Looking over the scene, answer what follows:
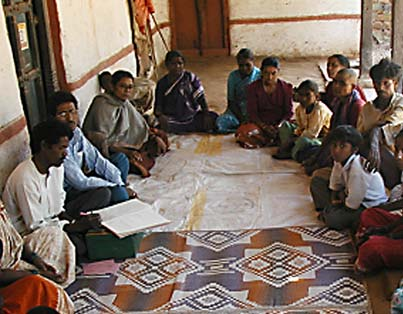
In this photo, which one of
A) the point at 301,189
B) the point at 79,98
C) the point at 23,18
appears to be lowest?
the point at 301,189

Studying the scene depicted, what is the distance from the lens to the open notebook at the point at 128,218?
11.4 feet

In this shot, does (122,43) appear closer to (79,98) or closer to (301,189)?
(79,98)

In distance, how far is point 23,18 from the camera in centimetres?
440

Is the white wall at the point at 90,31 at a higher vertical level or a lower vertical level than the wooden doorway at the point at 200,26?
higher

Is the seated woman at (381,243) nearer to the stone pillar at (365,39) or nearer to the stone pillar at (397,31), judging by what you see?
the stone pillar at (397,31)

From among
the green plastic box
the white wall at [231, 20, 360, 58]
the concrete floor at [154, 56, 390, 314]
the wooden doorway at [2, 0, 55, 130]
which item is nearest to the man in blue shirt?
the green plastic box

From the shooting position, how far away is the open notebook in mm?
3481

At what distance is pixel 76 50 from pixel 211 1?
5497mm

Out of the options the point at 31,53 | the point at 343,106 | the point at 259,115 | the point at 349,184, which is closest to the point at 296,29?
the point at 259,115

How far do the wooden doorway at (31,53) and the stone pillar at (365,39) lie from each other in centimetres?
411

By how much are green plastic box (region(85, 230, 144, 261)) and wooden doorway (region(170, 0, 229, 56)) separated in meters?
7.25

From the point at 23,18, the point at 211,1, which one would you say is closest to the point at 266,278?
the point at 23,18

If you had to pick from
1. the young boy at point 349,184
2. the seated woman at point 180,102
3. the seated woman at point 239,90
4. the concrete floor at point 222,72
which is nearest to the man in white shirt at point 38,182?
the young boy at point 349,184

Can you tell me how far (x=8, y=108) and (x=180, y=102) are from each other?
7.65 ft
